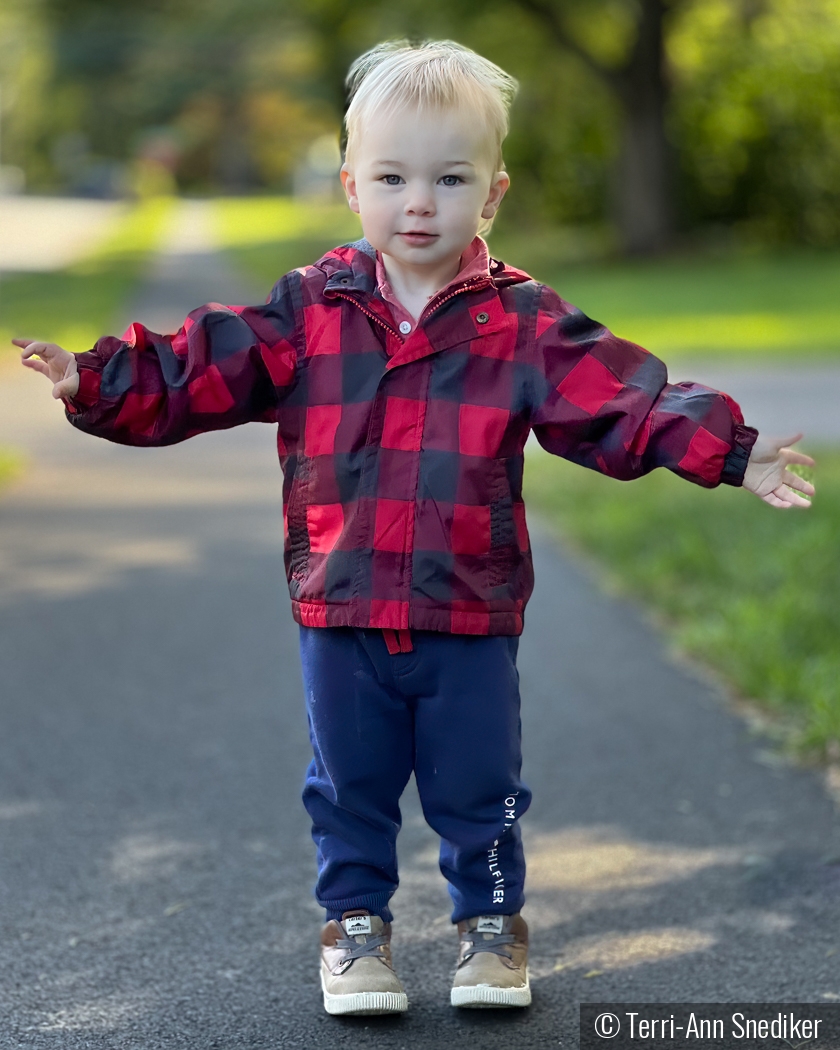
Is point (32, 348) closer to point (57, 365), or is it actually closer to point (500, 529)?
point (57, 365)

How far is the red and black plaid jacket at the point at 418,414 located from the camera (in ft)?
8.62

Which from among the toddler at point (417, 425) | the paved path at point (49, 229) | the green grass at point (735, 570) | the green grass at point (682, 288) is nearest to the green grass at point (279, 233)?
the green grass at point (682, 288)

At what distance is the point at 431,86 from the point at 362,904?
4.77 feet

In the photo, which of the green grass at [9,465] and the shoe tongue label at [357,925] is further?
the green grass at [9,465]

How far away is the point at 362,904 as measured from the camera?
2814 millimetres

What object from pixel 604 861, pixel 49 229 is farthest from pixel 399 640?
pixel 49 229

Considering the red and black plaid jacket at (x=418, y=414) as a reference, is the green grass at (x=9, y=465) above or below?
above

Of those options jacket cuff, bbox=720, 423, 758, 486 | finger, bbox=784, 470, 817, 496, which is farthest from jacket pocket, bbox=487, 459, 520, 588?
finger, bbox=784, 470, 817, 496

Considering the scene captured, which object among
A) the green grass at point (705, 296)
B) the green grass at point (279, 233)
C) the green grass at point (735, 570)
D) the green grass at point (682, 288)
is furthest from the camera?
the green grass at point (279, 233)

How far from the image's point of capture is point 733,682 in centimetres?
495

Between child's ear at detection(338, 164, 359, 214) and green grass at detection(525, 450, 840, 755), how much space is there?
2.23 meters

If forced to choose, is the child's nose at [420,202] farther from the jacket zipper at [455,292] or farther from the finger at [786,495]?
the finger at [786,495]

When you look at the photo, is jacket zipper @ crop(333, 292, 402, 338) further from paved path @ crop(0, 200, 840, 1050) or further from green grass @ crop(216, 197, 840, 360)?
green grass @ crop(216, 197, 840, 360)

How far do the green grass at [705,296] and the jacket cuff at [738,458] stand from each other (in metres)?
10.6
